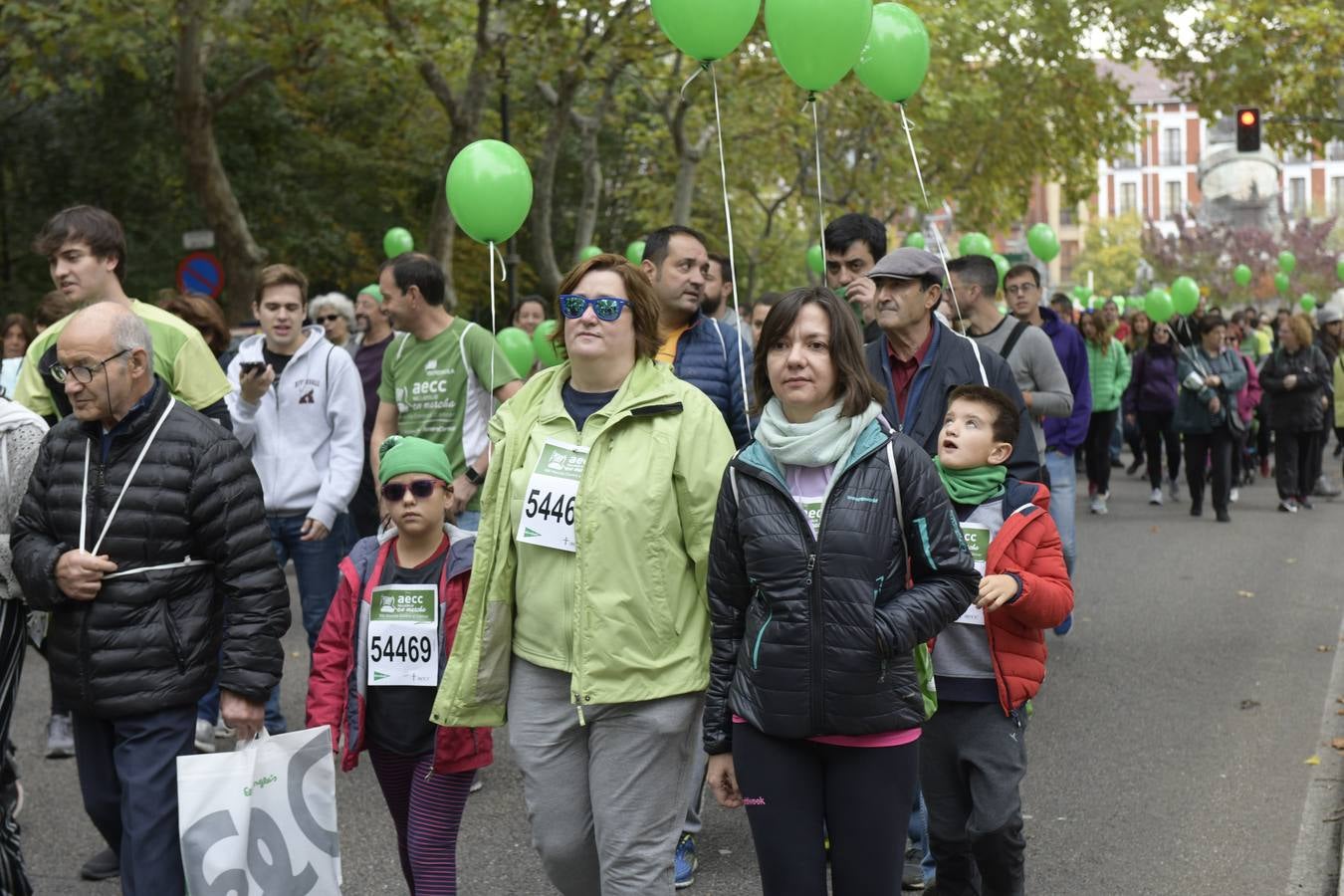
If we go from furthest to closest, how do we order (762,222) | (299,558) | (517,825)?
(762,222), (299,558), (517,825)

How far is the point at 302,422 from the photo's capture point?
712 centimetres

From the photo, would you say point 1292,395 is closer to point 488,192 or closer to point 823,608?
point 488,192

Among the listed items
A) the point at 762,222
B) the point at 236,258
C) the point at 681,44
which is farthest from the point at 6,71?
the point at 762,222

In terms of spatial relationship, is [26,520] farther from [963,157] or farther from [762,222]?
[762,222]

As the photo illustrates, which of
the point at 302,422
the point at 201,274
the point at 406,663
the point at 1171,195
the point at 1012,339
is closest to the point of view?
the point at 406,663

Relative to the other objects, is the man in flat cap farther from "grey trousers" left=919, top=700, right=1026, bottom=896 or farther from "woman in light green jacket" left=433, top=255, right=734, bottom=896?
"woman in light green jacket" left=433, top=255, right=734, bottom=896

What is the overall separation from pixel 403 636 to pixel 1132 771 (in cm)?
349

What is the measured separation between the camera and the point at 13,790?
5047mm

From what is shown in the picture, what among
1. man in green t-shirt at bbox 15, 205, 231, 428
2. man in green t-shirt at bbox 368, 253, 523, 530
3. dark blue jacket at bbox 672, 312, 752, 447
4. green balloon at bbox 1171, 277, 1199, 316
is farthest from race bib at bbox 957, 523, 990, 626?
green balloon at bbox 1171, 277, 1199, 316

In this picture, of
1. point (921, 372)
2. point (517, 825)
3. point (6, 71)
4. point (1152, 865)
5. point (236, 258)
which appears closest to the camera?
point (921, 372)

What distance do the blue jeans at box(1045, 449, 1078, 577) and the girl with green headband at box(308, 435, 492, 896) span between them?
4.91 metres

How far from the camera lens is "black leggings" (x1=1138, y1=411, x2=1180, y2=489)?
16312 mm

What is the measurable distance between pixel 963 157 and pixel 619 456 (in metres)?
32.5

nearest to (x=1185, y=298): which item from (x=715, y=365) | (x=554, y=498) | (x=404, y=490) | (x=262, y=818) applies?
(x=715, y=365)
